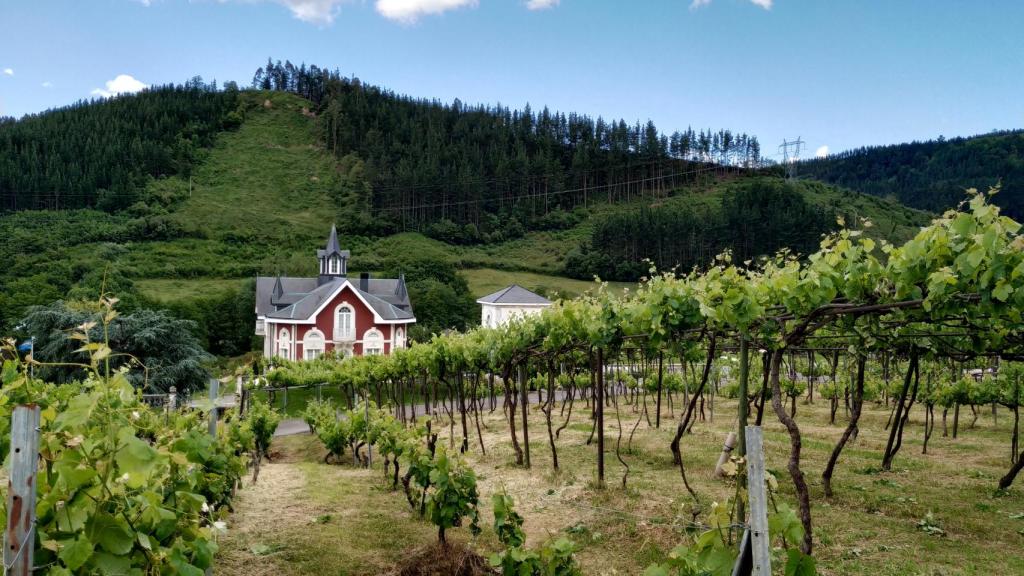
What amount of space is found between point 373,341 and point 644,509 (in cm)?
3182

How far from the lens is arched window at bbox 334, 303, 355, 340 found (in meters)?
36.5

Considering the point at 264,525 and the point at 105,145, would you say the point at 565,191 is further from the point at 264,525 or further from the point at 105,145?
the point at 264,525

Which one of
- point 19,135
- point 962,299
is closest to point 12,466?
point 962,299

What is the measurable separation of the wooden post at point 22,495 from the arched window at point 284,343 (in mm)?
35690

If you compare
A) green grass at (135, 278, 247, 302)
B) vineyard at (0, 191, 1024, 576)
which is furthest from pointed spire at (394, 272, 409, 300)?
vineyard at (0, 191, 1024, 576)

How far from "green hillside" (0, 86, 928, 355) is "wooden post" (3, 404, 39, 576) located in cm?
4060

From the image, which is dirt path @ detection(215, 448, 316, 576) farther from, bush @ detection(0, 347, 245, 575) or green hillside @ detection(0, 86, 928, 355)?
green hillside @ detection(0, 86, 928, 355)

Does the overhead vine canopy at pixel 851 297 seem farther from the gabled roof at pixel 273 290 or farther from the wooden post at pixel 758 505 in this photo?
the gabled roof at pixel 273 290

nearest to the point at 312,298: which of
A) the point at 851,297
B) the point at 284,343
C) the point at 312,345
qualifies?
the point at 284,343

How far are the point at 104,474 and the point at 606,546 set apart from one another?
484 centimetres

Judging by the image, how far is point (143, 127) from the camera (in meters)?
103

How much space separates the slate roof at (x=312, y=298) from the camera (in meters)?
37.1

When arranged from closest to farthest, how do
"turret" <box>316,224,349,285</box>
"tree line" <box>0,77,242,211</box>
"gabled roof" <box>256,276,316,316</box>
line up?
1. "gabled roof" <box>256,276,316,316</box>
2. "turret" <box>316,224,349,285</box>
3. "tree line" <box>0,77,242,211</box>

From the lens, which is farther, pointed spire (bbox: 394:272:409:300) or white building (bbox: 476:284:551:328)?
pointed spire (bbox: 394:272:409:300)
